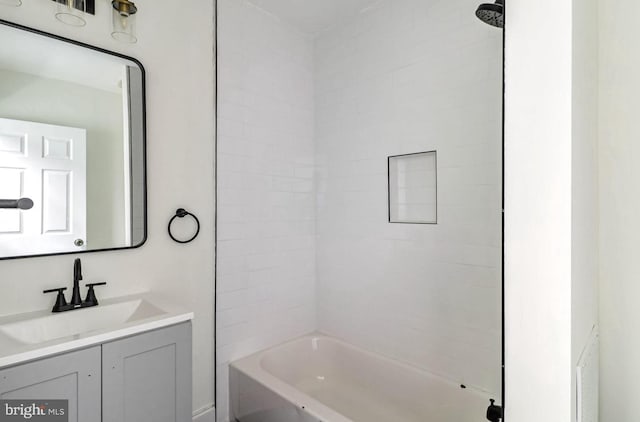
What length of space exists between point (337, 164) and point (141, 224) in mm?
1343

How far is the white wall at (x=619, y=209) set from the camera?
4.27 ft

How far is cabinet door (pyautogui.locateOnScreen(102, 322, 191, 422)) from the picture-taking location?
4.10 ft

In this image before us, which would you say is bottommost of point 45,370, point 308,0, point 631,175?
point 45,370

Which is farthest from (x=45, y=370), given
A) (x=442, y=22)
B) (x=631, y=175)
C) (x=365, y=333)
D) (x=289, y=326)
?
(x=442, y=22)

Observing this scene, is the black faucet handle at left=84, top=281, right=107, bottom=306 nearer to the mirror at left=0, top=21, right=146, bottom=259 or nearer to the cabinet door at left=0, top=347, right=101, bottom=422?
the mirror at left=0, top=21, right=146, bottom=259

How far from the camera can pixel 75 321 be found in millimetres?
1462

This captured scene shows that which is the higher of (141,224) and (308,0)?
(308,0)

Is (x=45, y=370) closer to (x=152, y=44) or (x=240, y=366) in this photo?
(x=240, y=366)

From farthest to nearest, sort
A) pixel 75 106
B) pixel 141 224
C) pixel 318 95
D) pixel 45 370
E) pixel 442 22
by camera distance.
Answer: pixel 318 95, pixel 442 22, pixel 141 224, pixel 75 106, pixel 45 370

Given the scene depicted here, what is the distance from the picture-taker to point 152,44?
1.82 meters

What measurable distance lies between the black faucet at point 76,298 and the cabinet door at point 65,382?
390 millimetres

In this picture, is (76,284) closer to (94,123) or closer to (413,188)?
(94,123)
